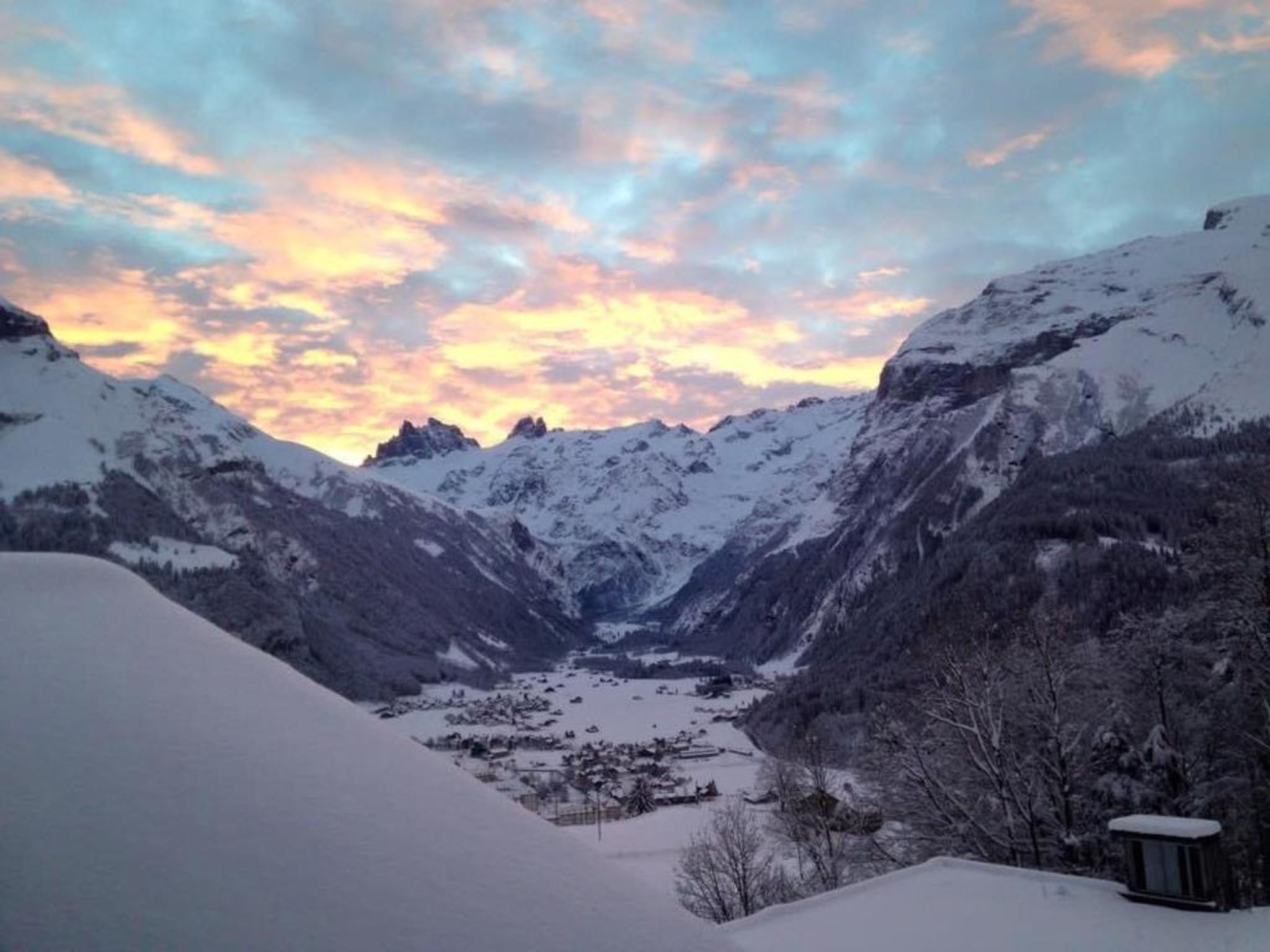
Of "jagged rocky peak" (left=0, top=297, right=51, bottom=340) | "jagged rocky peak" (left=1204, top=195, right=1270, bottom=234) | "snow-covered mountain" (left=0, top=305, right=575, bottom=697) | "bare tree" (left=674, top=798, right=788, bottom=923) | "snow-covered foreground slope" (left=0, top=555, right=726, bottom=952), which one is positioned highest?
"jagged rocky peak" (left=1204, top=195, right=1270, bottom=234)

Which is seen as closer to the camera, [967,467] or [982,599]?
[982,599]

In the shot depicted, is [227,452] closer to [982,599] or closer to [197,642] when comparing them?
[982,599]

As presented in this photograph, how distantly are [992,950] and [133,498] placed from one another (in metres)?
150

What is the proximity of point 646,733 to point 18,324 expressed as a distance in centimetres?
12840

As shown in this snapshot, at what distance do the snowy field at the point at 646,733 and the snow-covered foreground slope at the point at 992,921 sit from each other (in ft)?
12.3

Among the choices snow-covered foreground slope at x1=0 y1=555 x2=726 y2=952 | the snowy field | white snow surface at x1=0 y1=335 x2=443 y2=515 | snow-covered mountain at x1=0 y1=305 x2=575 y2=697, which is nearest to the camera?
snow-covered foreground slope at x1=0 y1=555 x2=726 y2=952

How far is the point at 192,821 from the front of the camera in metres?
5.21

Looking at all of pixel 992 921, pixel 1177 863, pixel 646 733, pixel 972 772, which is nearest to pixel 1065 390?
pixel 646 733

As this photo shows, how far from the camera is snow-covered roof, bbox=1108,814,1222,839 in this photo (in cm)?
1398

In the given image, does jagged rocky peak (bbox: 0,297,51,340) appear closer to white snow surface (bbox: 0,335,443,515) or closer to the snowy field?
white snow surface (bbox: 0,335,443,515)

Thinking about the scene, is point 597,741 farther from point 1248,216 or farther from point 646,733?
point 1248,216

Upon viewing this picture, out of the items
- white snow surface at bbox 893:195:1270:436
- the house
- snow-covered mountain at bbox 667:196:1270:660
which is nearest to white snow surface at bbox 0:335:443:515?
snow-covered mountain at bbox 667:196:1270:660

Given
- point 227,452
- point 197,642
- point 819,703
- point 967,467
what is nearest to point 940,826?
point 197,642

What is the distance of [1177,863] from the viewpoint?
14.0m
